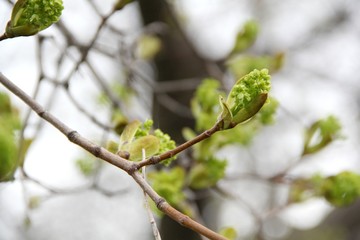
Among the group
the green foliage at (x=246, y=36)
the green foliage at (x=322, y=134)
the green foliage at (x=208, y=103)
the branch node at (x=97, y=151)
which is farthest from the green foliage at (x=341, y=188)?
the branch node at (x=97, y=151)

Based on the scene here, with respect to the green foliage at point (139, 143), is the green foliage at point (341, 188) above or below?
above

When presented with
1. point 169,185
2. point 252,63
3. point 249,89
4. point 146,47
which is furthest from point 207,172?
point 146,47

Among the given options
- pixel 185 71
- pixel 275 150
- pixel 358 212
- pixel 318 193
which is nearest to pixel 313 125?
pixel 318 193

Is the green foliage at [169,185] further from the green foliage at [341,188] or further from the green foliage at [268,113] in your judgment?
the green foliage at [341,188]

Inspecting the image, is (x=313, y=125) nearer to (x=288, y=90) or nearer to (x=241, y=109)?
(x=241, y=109)

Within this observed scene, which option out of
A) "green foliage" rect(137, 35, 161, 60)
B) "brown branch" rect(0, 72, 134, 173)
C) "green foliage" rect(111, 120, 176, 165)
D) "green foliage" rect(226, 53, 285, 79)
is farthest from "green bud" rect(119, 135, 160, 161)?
"green foliage" rect(137, 35, 161, 60)

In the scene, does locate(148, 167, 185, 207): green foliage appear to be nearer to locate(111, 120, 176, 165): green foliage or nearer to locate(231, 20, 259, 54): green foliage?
locate(111, 120, 176, 165): green foliage

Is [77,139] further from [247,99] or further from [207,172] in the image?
[207,172]
